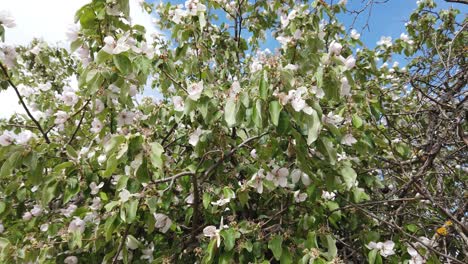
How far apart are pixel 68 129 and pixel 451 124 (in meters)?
2.05

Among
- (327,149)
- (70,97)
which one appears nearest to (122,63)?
(70,97)

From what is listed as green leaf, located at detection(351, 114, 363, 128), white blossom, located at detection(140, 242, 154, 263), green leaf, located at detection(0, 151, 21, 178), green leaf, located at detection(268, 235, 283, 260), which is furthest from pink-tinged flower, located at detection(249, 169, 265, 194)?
green leaf, located at detection(0, 151, 21, 178)

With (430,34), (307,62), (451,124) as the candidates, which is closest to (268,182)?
(307,62)

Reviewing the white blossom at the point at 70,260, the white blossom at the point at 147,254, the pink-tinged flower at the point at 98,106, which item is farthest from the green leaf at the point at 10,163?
the white blossom at the point at 147,254

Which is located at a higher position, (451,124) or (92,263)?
(451,124)

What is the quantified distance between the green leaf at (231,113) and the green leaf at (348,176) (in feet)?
1.63

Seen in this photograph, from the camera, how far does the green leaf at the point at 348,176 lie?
1613 mm

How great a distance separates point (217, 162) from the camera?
190 cm

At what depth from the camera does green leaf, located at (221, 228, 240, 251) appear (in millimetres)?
1604

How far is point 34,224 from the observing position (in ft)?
7.06

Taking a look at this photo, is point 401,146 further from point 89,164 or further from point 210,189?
point 89,164

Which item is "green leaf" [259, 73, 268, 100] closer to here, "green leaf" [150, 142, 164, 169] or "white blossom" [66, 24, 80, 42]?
"green leaf" [150, 142, 164, 169]

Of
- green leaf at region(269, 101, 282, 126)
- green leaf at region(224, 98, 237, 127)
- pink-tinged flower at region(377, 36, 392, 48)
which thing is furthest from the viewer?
pink-tinged flower at region(377, 36, 392, 48)

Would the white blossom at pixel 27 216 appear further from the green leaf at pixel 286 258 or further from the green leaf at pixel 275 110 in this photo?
the green leaf at pixel 275 110
